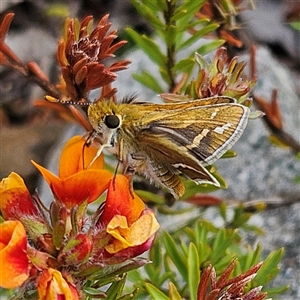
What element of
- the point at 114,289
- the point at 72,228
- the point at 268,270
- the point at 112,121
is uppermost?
the point at 112,121

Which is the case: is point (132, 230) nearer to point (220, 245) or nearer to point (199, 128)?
A: point (199, 128)

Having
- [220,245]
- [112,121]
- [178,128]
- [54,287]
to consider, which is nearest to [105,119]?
[112,121]

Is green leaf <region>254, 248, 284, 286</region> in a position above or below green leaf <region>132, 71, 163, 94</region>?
below

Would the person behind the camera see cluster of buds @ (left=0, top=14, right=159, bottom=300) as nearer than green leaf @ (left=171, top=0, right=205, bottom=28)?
Yes

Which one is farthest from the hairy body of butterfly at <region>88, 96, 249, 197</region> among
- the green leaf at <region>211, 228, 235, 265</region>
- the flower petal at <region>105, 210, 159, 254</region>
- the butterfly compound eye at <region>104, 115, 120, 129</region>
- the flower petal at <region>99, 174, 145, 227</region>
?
the green leaf at <region>211, 228, 235, 265</region>

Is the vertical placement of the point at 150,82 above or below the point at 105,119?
below

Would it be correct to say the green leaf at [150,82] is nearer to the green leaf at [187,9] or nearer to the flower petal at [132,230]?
the green leaf at [187,9]

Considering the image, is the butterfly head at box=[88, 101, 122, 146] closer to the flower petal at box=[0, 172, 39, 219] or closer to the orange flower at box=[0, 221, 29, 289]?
the flower petal at box=[0, 172, 39, 219]

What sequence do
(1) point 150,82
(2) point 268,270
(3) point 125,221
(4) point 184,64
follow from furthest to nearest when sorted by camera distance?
(1) point 150,82 < (4) point 184,64 < (2) point 268,270 < (3) point 125,221
